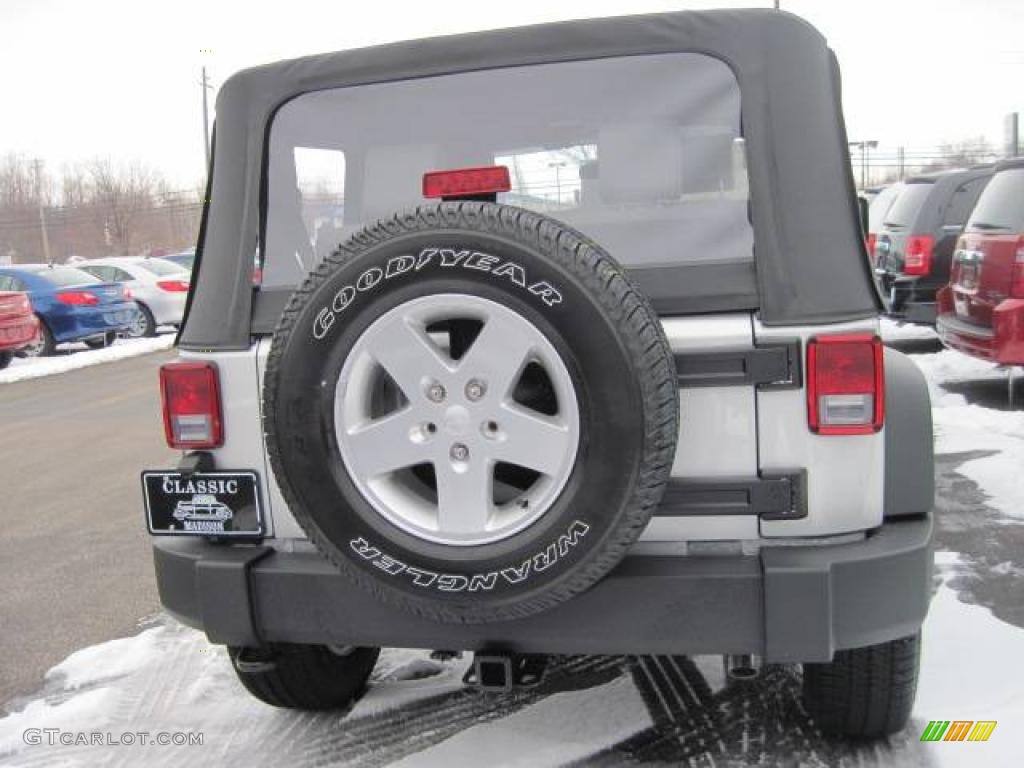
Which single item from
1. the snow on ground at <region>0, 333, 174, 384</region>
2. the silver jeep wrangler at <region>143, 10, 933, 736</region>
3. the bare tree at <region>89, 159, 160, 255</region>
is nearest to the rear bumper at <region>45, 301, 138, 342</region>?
the snow on ground at <region>0, 333, 174, 384</region>

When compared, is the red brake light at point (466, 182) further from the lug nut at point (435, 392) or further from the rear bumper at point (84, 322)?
the rear bumper at point (84, 322)

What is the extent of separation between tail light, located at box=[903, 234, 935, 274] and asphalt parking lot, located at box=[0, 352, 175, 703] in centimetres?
738

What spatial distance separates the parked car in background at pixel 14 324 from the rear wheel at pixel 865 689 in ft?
44.1

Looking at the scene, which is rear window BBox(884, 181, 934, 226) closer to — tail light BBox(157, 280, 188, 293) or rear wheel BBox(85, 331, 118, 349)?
rear wheel BBox(85, 331, 118, 349)

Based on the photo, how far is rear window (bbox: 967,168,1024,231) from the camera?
22.8 feet

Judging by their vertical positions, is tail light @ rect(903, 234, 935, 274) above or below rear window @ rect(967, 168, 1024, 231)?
below

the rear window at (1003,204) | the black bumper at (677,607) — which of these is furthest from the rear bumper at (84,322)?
the black bumper at (677,607)

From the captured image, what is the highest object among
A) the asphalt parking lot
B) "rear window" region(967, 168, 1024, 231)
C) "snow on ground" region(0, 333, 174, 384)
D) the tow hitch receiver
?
"rear window" region(967, 168, 1024, 231)

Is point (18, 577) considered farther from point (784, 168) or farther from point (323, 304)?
point (784, 168)

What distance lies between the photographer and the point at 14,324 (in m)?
13.8

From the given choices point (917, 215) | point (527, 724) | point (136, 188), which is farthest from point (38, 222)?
point (527, 724)

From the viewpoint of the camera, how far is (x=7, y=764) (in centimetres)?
309

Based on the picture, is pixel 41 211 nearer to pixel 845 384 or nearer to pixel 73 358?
pixel 73 358

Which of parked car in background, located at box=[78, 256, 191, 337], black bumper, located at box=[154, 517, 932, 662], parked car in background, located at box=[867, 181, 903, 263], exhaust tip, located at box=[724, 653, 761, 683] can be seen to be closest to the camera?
black bumper, located at box=[154, 517, 932, 662]
